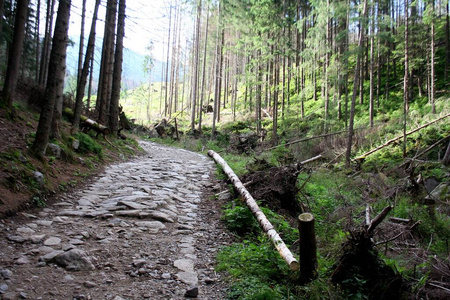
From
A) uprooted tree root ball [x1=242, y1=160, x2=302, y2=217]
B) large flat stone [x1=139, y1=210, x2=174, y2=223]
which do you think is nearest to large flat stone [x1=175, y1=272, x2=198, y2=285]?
large flat stone [x1=139, y1=210, x2=174, y2=223]

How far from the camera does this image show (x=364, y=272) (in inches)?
116

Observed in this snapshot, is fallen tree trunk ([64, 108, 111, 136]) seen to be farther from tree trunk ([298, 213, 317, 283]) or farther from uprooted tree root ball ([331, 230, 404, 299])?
uprooted tree root ball ([331, 230, 404, 299])

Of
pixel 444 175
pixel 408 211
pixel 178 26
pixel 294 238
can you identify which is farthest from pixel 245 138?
pixel 178 26

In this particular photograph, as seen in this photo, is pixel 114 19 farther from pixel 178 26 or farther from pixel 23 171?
pixel 178 26

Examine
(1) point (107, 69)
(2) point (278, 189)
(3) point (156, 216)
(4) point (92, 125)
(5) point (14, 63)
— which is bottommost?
(3) point (156, 216)

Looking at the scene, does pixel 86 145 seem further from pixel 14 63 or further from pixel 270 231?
pixel 270 231

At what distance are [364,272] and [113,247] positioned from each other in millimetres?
2861

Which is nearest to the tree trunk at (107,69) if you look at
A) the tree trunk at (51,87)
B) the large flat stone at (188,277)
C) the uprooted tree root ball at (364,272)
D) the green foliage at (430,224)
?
the tree trunk at (51,87)

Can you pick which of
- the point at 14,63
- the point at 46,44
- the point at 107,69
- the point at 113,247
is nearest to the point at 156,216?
the point at 113,247

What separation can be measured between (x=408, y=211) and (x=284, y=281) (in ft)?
16.2

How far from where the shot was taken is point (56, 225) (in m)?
3.87

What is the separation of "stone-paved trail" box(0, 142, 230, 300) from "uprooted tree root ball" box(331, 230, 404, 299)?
1287 mm

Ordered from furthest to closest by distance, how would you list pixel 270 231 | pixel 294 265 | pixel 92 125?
1. pixel 92 125
2. pixel 270 231
3. pixel 294 265

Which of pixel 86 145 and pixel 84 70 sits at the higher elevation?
pixel 84 70
